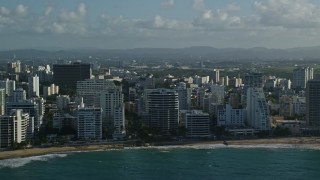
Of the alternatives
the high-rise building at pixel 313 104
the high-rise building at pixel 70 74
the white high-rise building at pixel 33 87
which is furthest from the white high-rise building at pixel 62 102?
the high-rise building at pixel 313 104

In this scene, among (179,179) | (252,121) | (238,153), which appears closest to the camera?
(179,179)

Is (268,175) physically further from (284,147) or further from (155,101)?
(155,101)

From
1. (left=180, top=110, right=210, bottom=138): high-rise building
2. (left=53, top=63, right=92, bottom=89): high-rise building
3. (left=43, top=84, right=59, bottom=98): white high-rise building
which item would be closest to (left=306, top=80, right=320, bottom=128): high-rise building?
(left=180, top=110, right=210, bottom=138): high-rise building

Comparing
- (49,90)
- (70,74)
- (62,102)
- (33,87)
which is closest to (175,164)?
(62,102)

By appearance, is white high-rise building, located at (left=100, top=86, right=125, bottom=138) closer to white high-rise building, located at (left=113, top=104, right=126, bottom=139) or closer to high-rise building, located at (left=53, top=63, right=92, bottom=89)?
white high-rise building, located at (left=113, top=104, right=126, bottom=139)

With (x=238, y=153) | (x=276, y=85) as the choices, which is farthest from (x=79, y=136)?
(x=276, y=85)

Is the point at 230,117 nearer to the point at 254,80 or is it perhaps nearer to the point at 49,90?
the point at 254,80

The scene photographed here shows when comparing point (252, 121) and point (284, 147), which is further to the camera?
point (252, 121)
